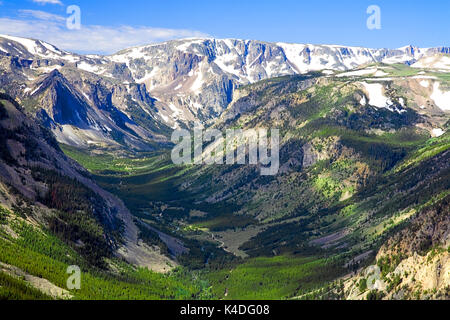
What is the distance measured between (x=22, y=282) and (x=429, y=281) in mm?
121095

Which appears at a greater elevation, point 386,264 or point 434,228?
point 434,228
